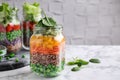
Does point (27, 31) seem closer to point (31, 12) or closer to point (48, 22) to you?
point (31, 12)

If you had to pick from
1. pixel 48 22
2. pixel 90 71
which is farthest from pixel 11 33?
pixel 90 71

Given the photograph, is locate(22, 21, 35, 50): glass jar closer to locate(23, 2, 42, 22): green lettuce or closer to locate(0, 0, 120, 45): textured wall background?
locate(23, 2, 42, 22): green lettuce

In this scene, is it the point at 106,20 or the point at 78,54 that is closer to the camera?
the point at 78,54

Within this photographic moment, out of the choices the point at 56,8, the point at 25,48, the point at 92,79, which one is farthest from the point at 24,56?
the point at 56,8

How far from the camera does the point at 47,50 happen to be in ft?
3.68

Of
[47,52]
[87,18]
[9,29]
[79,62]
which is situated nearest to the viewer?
[47,52]

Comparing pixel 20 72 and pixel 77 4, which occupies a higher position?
pixel 77 4

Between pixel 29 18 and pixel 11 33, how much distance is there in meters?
0.12

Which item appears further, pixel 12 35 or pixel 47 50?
pixel 12 35

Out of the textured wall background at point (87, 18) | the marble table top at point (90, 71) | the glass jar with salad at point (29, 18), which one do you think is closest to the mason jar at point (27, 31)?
the glass jar with salad at point (29, 18)

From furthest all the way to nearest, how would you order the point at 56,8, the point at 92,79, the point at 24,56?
1. the point at 56,8
2. the point at 24,56
3. the point at 92,79

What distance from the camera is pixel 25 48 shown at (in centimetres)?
150

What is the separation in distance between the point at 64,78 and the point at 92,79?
0.35 ft

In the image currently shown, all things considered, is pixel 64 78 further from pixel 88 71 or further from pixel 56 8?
pixel 56 8
